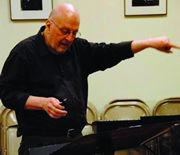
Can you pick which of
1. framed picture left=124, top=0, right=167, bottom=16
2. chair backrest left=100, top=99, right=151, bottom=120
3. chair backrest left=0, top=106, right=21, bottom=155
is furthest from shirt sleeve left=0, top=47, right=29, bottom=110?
framed picture left=124, top=0, right=167, bottom=16

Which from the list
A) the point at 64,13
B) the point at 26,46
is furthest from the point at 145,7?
the point at 26,46

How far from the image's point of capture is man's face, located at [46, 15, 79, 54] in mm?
2049

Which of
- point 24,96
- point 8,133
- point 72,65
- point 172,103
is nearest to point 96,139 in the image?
point 24,96

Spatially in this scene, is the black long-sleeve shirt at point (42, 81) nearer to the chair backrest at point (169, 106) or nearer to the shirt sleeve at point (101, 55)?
the shirt sleeve at point (101, 55)

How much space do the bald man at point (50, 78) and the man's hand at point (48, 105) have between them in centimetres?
4

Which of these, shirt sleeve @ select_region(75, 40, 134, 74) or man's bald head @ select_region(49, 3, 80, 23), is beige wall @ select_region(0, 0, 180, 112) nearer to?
shirt sleeve @ select_region(75, 40, 134, 74)

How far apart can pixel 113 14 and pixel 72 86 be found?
1549 millimetres

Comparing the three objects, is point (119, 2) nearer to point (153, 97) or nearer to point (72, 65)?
point (153, 97)

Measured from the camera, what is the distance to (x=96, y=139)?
1480mm

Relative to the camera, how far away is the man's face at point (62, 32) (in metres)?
2.05

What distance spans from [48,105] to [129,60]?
6.24 feet

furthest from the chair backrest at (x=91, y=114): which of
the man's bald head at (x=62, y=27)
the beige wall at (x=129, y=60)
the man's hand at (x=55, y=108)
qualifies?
the man's hand at (x=55, y=108)

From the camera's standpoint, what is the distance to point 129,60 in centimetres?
351

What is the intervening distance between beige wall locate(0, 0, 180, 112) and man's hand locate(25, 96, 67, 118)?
162 centimetres
